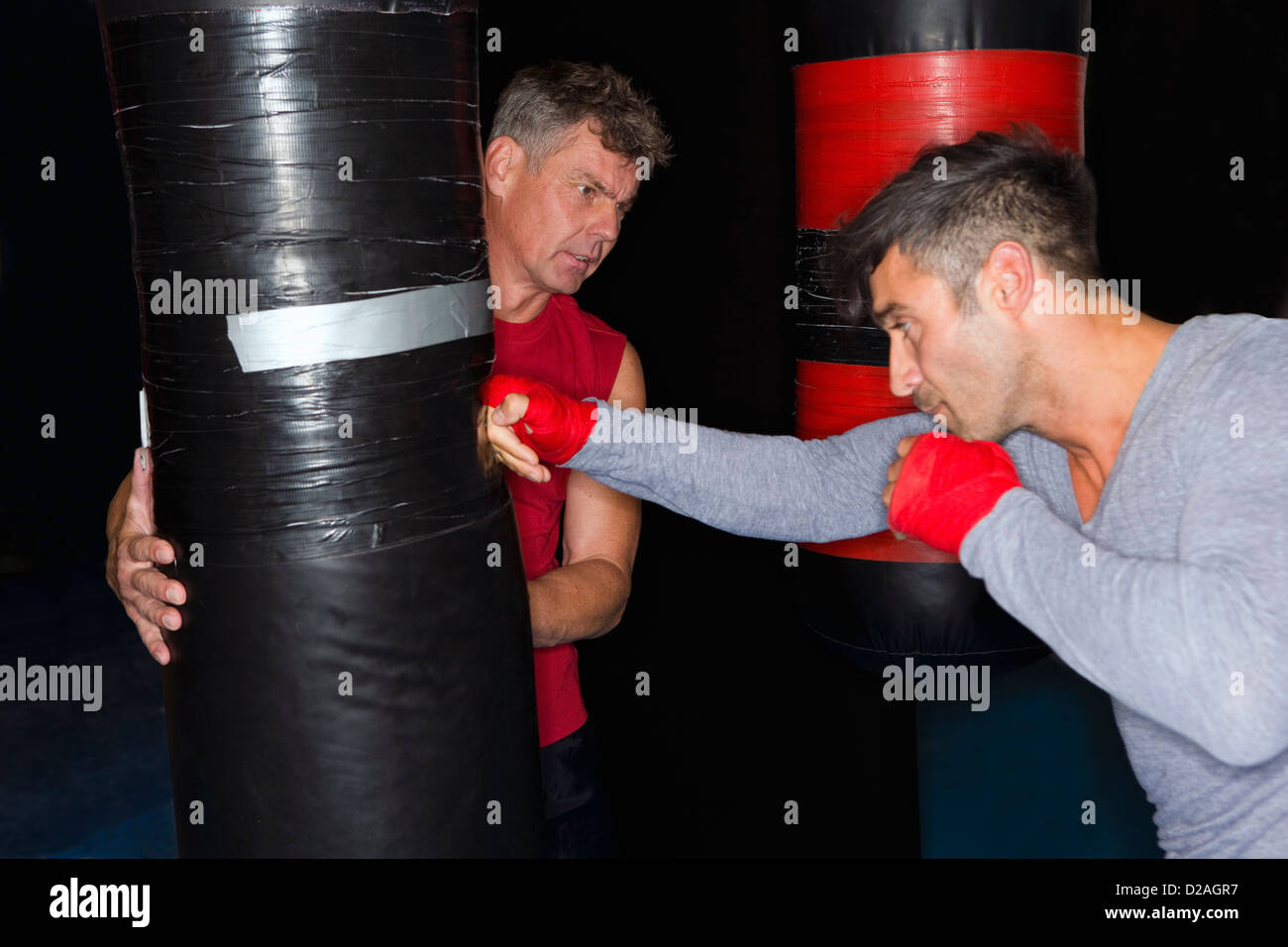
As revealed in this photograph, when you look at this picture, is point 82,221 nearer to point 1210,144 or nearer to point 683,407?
point 683,407

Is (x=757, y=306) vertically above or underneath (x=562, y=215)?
underneath

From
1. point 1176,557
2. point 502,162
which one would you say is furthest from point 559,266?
point 1176,557

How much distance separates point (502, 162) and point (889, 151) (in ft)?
2.21

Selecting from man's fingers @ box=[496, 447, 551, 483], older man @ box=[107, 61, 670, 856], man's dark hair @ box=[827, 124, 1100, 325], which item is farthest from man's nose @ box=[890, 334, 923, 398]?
older man @ box=[107, 61, 670, 856]

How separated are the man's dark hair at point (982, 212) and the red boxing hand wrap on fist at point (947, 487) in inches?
7.4

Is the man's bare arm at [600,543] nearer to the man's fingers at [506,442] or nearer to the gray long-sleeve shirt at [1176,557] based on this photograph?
the gray long-sleeve shirt at [1176,557]

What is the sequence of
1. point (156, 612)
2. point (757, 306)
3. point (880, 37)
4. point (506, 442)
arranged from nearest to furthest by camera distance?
1. point (156, 612)
2. point (506, 442)
3. point (880, 37)
4. point (757, 306)

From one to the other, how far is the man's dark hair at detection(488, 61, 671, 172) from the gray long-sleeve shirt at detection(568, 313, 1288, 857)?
25.4 inches

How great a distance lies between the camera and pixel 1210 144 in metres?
3.24

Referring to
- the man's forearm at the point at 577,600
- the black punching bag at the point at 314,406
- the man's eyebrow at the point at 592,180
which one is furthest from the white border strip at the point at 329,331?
the man's eyebrow at the point at 592,180

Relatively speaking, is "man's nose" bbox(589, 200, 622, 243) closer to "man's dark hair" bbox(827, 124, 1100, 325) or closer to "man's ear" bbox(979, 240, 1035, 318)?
"man's dark hair" bbox(827, 124, 1100, 325)

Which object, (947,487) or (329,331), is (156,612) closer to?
(329,331)

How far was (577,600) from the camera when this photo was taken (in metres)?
2.12

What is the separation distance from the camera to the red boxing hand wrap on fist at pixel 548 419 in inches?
62.3
